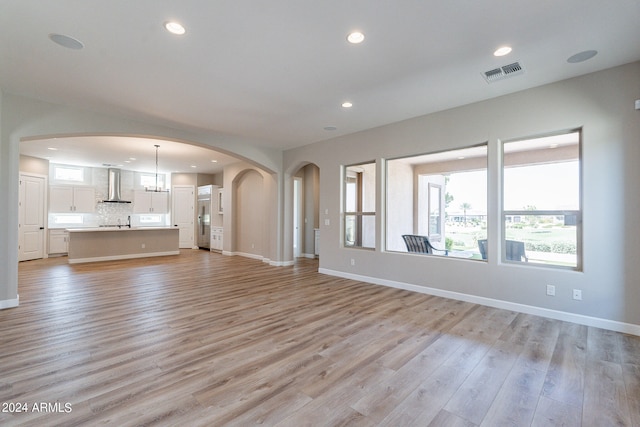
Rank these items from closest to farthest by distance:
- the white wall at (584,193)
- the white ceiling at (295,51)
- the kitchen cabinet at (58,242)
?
the white ceiling at (295,51), the white wall at (584,193), the kitchen cabinet at (58,242)

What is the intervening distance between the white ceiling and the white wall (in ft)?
0.90

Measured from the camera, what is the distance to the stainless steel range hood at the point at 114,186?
9961 millimetres

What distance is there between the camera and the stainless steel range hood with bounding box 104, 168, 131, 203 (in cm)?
996

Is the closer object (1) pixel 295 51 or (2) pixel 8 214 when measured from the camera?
(1) pixel 295 51

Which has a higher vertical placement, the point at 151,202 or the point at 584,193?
the point at 151,202

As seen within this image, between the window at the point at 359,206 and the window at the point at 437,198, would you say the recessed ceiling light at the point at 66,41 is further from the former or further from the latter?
the window at the point at 437,198

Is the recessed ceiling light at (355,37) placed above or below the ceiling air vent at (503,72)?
below

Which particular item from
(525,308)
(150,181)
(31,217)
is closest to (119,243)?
(31,217)

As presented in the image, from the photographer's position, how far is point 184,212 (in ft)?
37.6

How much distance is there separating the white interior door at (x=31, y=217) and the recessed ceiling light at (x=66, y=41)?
25.1ft

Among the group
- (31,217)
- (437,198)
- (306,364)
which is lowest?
(306,364)

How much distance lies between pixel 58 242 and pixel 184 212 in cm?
384

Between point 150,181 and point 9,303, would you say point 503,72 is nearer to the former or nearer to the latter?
point 9,303

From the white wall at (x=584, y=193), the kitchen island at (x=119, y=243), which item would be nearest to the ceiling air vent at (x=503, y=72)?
the white wall at (x=584, y=193)
